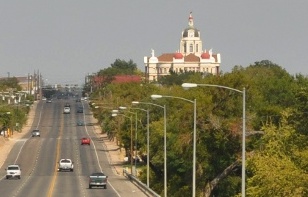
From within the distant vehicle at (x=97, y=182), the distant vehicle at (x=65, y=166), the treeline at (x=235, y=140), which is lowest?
the distant vehicle at (x=65, y=166)

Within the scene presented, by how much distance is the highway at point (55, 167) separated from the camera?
88.4 m

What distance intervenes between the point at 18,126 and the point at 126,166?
6879 cm

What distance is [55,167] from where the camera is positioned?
129m

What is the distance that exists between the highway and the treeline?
15.2 ft

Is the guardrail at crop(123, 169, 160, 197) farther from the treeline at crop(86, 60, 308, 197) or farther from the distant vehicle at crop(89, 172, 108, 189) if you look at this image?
the distant vehicle at crop(89, 172, 108, 189)

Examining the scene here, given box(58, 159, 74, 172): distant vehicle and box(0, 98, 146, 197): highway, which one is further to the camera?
box(58, 159, 74, 172): distant vehicle

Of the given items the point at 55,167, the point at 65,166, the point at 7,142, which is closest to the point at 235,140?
the point at 65,166

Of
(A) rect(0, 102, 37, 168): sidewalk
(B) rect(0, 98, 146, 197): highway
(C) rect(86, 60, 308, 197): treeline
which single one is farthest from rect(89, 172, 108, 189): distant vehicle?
(A) rect(0, 102, 37, 168): sidewalk

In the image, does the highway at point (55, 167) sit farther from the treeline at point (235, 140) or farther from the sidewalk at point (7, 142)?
the treeline at point (235, 140)

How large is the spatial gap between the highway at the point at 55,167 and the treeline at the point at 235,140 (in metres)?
4.62

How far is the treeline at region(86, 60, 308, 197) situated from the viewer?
224 feet

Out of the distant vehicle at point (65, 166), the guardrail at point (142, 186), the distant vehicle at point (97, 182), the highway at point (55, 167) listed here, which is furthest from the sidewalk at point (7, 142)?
the distant vehicle at point (97, 182)

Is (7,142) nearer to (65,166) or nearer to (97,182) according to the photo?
(65,166)

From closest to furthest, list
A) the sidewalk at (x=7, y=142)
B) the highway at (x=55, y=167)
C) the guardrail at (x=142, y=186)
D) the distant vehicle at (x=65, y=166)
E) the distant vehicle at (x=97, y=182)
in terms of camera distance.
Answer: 1. the guardrail at (x=142, y=186)
2. the highway at (x=55, y=167)
3. the distant vehicle at (x=97, y=182)
4. the distant vehicle at (x=65, y=166)
5. the sidewalk at (x=7, y=142)
